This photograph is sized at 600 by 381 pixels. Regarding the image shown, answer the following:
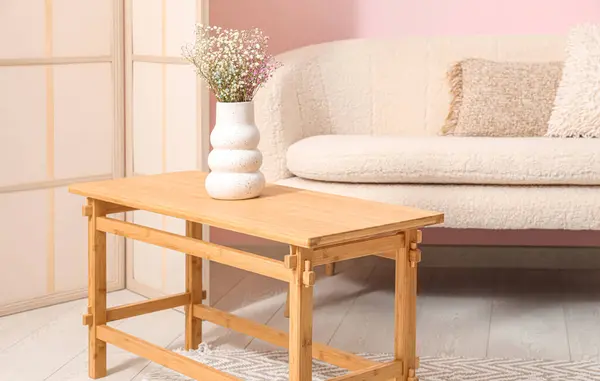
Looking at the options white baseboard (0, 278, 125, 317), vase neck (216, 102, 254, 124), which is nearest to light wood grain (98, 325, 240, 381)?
vase neck (216, 102, 254, 124)

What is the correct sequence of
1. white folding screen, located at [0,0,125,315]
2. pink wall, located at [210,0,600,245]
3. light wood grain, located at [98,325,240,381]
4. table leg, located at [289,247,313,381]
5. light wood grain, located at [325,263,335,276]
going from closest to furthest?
table leg, located at [289,247,313,381] < light wood grain, located at [98,325,240,381] < white folding screen, located at [0,0,125,315] < light wood grain, located at [325,263,335,276] < pink wall, located at [210,0,600,245]

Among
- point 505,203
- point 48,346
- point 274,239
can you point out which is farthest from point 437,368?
point 48,346

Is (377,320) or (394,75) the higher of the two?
(394,75)

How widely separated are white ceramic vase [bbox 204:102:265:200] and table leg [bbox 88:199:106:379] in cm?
38

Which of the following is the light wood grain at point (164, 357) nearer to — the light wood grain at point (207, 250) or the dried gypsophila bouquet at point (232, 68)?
the light wood grain at point (207, 250)

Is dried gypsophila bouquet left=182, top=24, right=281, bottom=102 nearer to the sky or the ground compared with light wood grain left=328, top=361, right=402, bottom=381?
nearer to the sky

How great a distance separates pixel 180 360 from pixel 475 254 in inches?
70.1

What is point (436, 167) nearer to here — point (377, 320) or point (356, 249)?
point (377, 320)

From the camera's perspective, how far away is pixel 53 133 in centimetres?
303

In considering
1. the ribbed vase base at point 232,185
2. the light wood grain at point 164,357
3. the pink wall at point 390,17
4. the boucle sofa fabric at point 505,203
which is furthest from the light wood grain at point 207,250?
the pink wall at point 390,17

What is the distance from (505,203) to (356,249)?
105cm

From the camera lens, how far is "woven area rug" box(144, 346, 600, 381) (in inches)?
95.0

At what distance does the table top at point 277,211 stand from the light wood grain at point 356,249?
0.04 metres

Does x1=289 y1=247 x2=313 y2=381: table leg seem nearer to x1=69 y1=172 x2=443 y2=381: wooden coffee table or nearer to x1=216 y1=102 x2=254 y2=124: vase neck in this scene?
x1=69 y1=172 x2=443 y2=381: wooden coffee table
